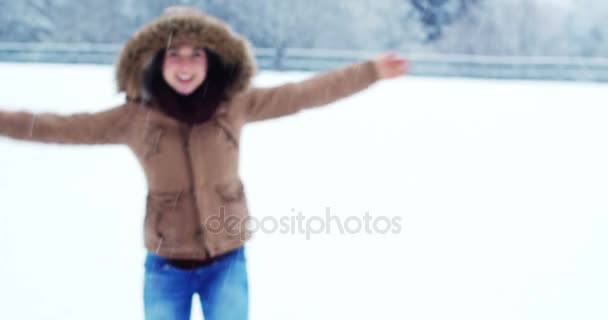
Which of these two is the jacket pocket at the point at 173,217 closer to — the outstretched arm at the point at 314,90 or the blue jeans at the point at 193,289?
the blue jeans at the point at 193,289

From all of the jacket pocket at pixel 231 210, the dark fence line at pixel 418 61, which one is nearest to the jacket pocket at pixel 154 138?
the jacket pocket at pixel 231 210

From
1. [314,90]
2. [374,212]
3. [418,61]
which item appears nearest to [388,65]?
[314,90]

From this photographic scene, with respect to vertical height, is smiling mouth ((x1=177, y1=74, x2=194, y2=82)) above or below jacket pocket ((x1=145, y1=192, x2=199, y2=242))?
above

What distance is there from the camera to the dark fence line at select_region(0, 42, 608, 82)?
3.12m

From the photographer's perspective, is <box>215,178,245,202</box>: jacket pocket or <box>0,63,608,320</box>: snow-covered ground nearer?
<box>215,178,245,202</box>: jacket pocket

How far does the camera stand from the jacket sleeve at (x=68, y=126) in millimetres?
744

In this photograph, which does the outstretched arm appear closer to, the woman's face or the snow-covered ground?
the woman's face

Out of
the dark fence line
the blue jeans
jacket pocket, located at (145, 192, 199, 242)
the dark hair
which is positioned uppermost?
the dark fence line

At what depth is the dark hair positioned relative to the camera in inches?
30.5

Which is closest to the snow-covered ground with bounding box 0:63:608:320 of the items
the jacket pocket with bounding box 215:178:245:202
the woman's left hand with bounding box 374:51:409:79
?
the jacket pocket with bounding box 215:178:245:202

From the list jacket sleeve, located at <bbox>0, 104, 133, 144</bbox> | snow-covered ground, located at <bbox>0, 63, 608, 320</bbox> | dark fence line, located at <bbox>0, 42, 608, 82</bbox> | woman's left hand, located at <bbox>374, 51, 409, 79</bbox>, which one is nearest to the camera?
jacket sleeve, located at <bbox>0, 104, 133, 144</bbox>

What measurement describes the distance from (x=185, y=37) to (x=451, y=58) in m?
2.72

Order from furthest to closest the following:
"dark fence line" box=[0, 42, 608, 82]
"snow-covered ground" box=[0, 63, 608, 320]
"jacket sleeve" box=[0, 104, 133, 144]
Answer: "dark fence line" box=[0, 42, 608, 82]
"snow-covered ground" box=[0, 63, 608, 320]
"jacket sleeve" box=[0, 104, 133, 144]

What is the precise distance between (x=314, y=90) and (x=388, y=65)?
130mm
